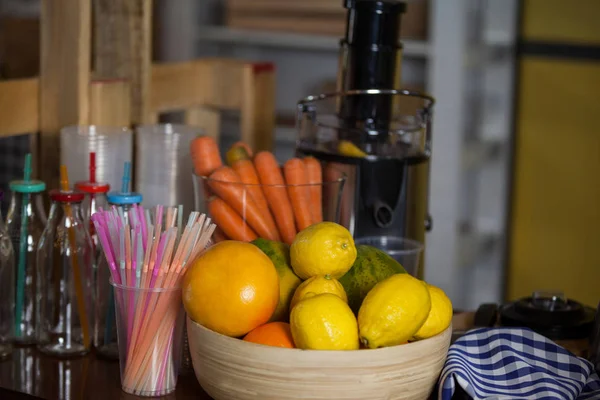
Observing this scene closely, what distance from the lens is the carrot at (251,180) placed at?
3.69 ft

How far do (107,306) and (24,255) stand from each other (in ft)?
0.42

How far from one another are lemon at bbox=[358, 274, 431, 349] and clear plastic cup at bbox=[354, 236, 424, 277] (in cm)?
36

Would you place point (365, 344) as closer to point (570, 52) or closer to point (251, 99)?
point (251, 99)

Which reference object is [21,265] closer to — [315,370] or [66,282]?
[66,282]

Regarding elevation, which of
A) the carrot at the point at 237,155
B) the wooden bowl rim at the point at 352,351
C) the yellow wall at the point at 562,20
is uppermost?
the yellow wall at the point at 562,20

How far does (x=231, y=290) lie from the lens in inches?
34.7

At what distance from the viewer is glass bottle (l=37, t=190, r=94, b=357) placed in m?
1.10

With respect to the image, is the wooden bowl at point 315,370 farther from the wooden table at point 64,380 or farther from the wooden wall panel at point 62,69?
the wooden wall panel at point 62,69

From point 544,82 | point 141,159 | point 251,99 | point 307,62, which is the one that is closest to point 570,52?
point 544,82

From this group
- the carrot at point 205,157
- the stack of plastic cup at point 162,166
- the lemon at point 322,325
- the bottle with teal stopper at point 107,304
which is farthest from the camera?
the stack of plastic cup at point 162,166

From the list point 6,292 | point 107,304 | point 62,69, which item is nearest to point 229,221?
point 107,304

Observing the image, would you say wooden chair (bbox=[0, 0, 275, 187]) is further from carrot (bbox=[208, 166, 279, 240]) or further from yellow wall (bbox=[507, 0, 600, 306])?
yellow wall (bbox=[507, 0, 600, 306])

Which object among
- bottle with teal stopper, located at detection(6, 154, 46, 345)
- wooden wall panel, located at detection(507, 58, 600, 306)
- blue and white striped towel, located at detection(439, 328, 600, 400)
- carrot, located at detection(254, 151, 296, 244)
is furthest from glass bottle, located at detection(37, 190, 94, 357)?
wooden wall panel, located at detection(507, 58, 600, 306)

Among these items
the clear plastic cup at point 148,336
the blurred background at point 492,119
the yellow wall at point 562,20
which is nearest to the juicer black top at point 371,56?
the clear plastic cup at point 148,336
